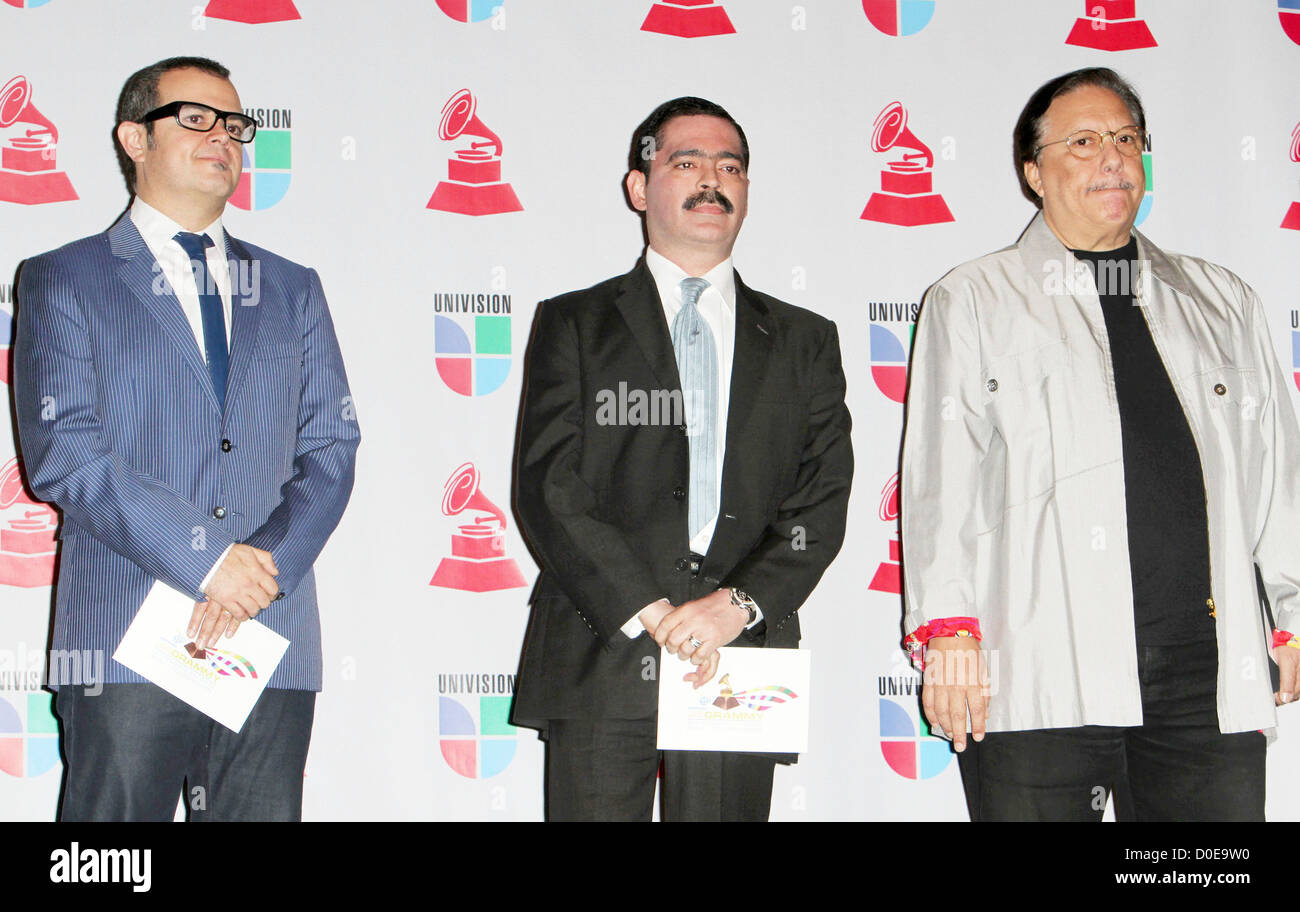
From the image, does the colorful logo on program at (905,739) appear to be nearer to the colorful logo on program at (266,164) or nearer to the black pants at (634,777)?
the black pants at (634,777)

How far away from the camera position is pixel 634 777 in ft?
8.16

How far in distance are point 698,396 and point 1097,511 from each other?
0.85 meters

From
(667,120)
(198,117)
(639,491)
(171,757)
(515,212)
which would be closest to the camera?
(171,757)

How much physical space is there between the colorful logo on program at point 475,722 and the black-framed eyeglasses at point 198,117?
146cm

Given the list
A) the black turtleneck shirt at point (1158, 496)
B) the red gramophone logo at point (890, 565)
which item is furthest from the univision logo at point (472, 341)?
the black turtleneck shirt at point (1158, 496)

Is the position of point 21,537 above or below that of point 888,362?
below

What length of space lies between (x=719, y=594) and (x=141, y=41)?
2.20 meters

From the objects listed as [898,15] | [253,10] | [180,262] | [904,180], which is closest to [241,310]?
[180,262]

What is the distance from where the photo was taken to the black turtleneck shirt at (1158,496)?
244cm

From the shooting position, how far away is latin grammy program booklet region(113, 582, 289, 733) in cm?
238

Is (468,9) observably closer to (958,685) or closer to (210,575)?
(210,575)

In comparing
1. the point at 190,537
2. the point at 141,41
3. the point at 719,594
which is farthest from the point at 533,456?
the point at 141,41

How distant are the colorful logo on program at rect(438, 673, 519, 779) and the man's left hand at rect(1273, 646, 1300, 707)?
1813mm

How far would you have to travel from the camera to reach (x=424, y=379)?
3.32 meters
